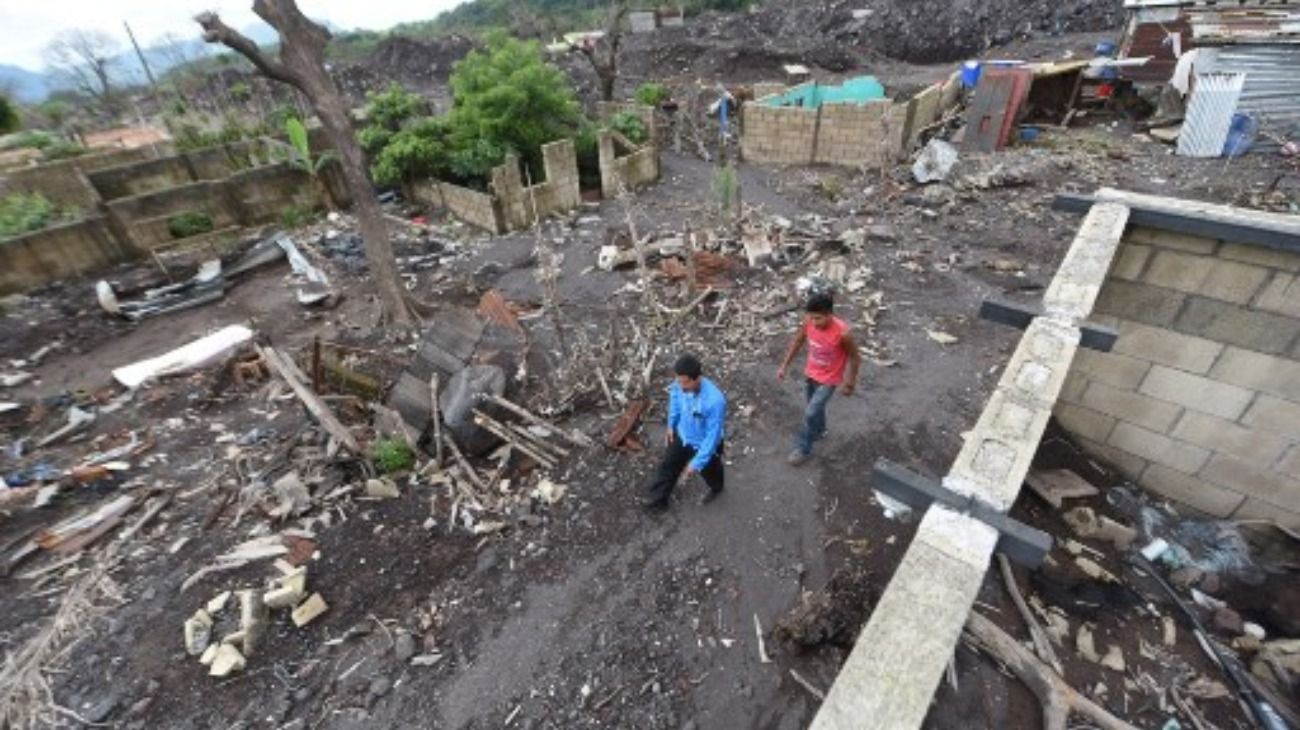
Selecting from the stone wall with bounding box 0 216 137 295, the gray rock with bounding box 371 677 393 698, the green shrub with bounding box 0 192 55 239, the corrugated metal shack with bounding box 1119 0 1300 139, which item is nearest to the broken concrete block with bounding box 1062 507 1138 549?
the gray rock with bounding box 371 677 393 698

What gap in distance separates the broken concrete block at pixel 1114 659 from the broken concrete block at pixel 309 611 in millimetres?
6406

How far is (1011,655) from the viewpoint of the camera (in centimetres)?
375

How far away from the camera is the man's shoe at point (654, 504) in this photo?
17.7ft

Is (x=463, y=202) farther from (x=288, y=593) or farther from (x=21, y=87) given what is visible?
(x=21, y=87)

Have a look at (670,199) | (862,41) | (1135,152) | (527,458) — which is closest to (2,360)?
(527,458)

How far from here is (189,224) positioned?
41.2 feet

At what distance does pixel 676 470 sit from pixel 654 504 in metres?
0.48

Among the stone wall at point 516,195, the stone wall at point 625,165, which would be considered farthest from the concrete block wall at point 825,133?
the stone wall at point 516,195

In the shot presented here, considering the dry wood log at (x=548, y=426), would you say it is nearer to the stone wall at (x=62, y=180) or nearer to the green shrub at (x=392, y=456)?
the green shrub at (x=392, y=456)

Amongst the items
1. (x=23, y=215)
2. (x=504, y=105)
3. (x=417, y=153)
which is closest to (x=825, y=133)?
(x=504, y=105)

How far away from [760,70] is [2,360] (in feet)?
96.5

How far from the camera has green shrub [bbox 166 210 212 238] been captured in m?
12.4

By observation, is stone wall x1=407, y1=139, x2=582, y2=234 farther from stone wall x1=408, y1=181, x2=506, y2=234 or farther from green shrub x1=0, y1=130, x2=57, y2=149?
green shrub x1=0, y1=130, x2=57, y2=149

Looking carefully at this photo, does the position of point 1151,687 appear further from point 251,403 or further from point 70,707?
point 251,403
